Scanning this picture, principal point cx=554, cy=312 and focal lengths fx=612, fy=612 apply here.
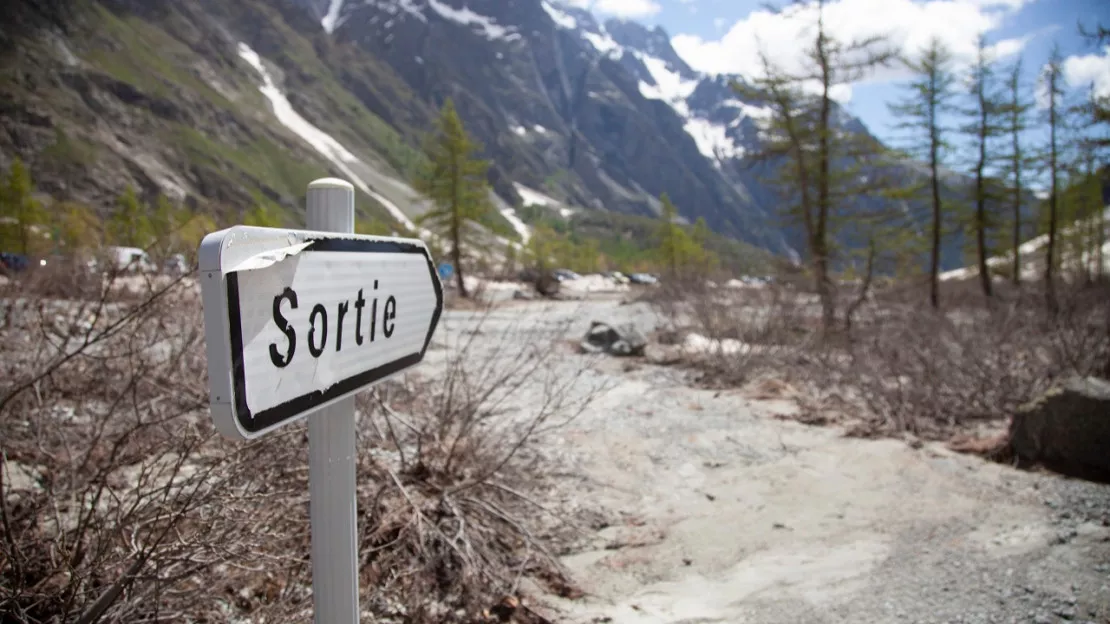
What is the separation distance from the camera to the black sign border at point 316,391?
83 centimetres

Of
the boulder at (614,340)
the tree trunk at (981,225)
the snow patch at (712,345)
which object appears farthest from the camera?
the tree trunk at (981,225)

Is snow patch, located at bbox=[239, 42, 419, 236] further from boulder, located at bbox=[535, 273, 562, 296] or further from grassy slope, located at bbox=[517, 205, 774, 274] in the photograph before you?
boulder, located at bbox=[535, 273, 562, 296]

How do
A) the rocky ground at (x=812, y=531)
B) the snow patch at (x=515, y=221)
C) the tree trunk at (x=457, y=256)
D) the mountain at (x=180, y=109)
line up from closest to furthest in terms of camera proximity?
1. the rocky ground at (x=812, y=531)
2. the tree trunk at (x=457, y=256)
3. the mountain at (x=180, y=109)
4. the snow patch at (x=515, y=221)

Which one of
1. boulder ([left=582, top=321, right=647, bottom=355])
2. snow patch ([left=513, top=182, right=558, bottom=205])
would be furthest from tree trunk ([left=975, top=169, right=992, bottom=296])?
snow patch ([left=513, top=182, right=558, bottom=205])

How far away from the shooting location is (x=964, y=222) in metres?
21.1

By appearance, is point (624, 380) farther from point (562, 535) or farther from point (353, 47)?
point (353, 47)

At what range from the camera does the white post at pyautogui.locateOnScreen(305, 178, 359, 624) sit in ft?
3.95

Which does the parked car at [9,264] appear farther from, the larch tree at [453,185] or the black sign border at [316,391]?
the larch tree at [453,185]

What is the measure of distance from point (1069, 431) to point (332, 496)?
4677 mm

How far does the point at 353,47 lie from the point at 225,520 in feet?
703

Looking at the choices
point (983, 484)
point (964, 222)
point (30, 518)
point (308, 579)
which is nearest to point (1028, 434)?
point (983, 484)

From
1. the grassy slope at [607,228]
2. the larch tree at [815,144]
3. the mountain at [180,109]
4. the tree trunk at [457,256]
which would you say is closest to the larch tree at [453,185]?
the tree trunk at [457,256]

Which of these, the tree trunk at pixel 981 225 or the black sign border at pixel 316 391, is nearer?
the black sign border at pixel 316 391

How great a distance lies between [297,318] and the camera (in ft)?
3.27
